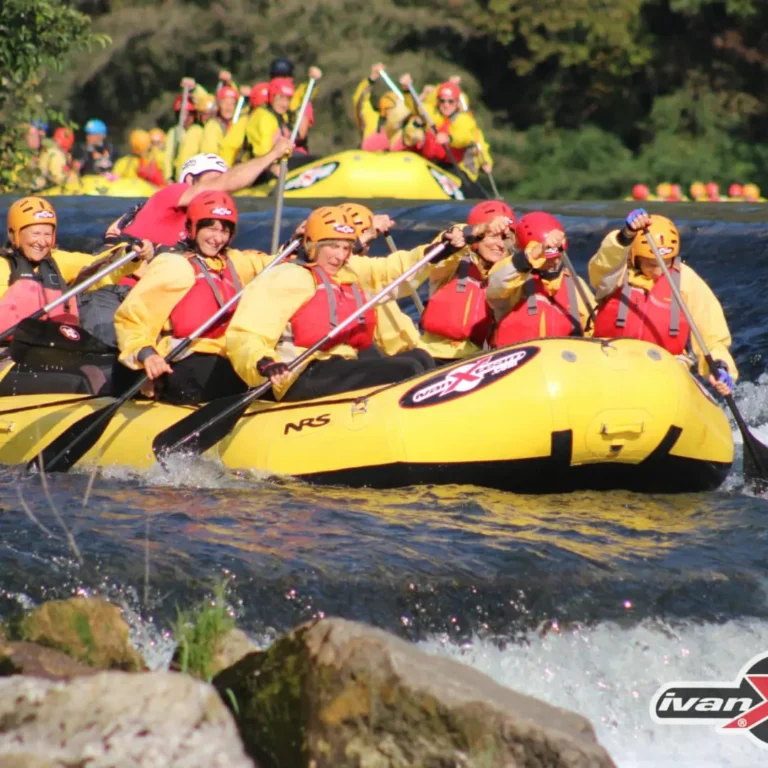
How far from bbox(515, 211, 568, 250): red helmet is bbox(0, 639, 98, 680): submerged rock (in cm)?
365

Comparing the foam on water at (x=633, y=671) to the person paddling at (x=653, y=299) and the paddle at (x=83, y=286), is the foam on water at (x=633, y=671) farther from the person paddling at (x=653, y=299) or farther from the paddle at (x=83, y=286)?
the paddle at (x=83, y=286)

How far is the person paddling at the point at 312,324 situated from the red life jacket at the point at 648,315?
3.51ft

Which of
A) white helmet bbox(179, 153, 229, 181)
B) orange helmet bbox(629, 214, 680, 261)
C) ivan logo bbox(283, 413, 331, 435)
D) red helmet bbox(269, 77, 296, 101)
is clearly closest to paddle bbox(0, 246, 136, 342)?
white helmet bbox(179, 153, 229, 181)

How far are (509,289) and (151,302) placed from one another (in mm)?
1739

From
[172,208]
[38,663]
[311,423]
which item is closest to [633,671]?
[38,663]

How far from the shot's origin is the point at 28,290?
8945mm

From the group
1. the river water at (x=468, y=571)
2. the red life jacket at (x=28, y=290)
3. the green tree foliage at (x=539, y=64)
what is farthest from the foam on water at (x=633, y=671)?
the green tree foliage at (x=539, y=64)

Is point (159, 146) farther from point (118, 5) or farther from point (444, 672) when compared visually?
point (444, 672)

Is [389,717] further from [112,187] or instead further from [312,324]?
[112,187]

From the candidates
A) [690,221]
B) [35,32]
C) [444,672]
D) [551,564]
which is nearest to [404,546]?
[551,564]

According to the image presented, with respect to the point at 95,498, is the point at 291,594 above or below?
above

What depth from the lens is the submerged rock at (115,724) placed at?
4.26 meters

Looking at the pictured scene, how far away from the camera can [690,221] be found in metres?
13.3

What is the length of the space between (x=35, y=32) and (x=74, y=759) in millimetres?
11588
